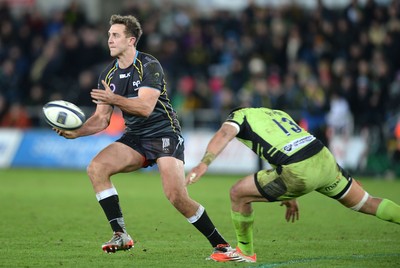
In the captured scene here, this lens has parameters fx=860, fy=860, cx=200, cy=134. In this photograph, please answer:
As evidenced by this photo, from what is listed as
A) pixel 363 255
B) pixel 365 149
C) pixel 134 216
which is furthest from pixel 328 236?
pixel 365 149

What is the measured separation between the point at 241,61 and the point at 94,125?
13.3 meters

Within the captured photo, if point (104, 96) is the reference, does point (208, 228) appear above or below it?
below

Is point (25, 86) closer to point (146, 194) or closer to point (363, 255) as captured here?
point (146, 194)

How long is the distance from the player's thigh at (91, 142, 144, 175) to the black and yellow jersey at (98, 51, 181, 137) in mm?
237

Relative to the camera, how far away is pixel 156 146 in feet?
30.0

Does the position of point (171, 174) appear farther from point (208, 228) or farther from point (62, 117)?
point (62, 117)

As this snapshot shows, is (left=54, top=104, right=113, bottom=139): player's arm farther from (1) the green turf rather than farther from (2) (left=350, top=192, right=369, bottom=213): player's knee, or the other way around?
(2) (left=350, top=192, right=369, bottom=213): player's knee

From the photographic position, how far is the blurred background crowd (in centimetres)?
2041

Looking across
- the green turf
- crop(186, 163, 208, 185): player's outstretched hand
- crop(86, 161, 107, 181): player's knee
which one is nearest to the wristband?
crop(186, 163, 208, 185): player's outstretched hand

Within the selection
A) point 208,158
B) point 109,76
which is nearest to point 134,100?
point 109,76

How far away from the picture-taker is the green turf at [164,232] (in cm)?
875

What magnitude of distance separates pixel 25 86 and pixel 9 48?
123 cm

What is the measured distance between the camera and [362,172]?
20.6 meters

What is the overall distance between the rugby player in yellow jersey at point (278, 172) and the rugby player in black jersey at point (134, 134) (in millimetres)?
451
